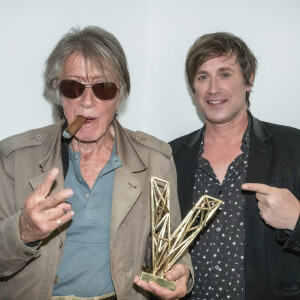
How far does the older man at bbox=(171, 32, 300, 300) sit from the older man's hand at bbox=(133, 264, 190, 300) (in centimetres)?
29

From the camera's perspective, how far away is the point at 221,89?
6.98ft

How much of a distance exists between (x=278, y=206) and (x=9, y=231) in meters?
1.09

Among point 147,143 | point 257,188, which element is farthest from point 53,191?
point 257,188

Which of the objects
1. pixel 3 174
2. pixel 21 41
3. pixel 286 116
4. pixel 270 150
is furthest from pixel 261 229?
pixel 21 41

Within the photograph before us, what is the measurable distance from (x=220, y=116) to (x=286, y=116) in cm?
54

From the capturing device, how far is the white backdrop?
208cm

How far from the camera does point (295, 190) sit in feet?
6.50

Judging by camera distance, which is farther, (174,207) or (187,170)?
(187,170)

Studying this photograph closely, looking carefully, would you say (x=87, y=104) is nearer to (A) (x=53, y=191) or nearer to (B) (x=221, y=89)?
(A) (x=53, y=191)

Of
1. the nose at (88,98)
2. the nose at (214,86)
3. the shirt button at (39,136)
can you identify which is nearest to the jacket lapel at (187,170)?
the nose at (214,86)

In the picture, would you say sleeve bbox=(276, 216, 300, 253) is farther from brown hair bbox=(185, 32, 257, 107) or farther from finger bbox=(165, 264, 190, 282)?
brown hair bbox=(185, 32, 257, 107)

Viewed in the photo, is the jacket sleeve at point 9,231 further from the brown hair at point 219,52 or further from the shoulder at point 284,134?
the shoulder at point 284,134

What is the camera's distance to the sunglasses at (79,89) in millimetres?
1790

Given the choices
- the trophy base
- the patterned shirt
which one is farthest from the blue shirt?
the patterned shirt
